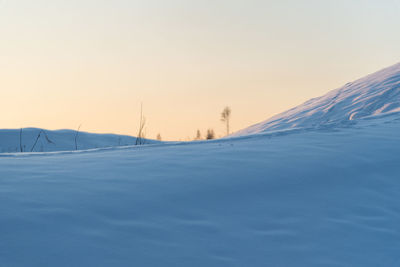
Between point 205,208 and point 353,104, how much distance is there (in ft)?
10.9

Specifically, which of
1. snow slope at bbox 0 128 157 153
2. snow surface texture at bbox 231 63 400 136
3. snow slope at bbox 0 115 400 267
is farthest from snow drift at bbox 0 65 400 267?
snow slope at bbox 0 128 157 153

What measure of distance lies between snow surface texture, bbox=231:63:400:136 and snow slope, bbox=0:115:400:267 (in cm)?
198

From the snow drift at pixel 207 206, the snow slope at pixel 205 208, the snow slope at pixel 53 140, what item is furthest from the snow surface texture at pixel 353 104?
the snow slope at pixel 53 140

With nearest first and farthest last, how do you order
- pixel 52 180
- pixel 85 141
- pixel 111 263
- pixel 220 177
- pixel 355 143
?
1. pixel 111 263
2. pixel 52 180
3. pixel 220 177
4. pixel 355 143
5. pixel 85 141

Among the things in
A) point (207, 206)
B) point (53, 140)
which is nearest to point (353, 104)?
point (207, 206)

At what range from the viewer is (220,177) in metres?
1.64

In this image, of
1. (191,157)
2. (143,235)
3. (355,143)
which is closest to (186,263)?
(143,235)

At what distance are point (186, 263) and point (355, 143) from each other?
1.42 metres

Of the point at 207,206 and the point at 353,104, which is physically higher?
the point at 353,104

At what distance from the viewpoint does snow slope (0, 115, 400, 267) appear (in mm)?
1069

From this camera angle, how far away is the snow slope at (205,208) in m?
1.07

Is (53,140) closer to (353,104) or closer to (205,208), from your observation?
(353,104)

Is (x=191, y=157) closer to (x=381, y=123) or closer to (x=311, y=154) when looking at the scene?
(x=311, y=154)

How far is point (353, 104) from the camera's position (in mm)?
4273
